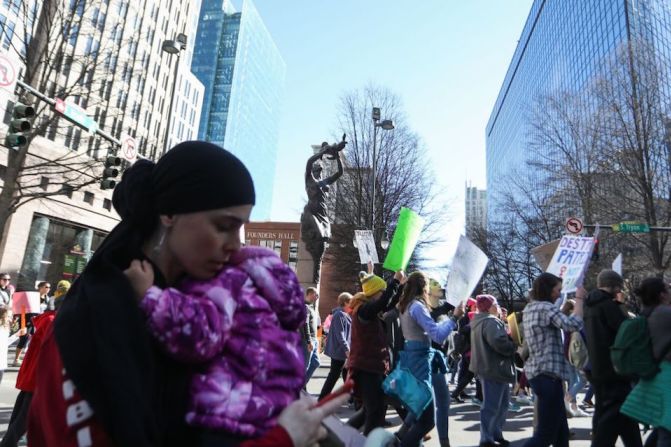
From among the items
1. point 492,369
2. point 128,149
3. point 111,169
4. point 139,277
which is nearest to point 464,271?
point 492,369

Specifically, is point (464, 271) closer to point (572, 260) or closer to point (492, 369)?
point (492, 369)

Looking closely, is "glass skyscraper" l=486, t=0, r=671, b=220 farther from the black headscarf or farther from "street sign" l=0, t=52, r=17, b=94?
the black headscarf

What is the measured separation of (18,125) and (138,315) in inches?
448

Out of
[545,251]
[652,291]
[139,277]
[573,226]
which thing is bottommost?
[139,277]

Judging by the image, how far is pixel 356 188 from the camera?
85.8 feet

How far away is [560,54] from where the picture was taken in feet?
185

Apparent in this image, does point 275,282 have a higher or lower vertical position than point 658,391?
higher

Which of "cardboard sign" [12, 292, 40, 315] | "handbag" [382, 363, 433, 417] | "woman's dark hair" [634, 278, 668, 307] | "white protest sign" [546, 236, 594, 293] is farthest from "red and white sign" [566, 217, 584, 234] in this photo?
"cardboard sign" [12, 292, 40, 315]

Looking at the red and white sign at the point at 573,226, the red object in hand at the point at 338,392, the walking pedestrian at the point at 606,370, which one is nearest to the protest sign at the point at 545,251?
the walking pedestrian at the point at 606,370

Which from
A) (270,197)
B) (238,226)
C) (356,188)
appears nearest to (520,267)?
(356,188)

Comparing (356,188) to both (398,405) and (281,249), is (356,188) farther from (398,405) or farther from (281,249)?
(281,249)

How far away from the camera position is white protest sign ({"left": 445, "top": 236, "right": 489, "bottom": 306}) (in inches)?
185

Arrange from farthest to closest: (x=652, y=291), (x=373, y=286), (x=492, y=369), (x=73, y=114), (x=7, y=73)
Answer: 1. (x=73, y=114)
2. (x=7, y=73)
3. (x=373, y=286)
4. (x=492, y=369)
5. (x=652, y=291)

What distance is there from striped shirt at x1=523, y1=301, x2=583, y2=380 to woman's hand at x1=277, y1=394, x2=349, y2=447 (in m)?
4.21
